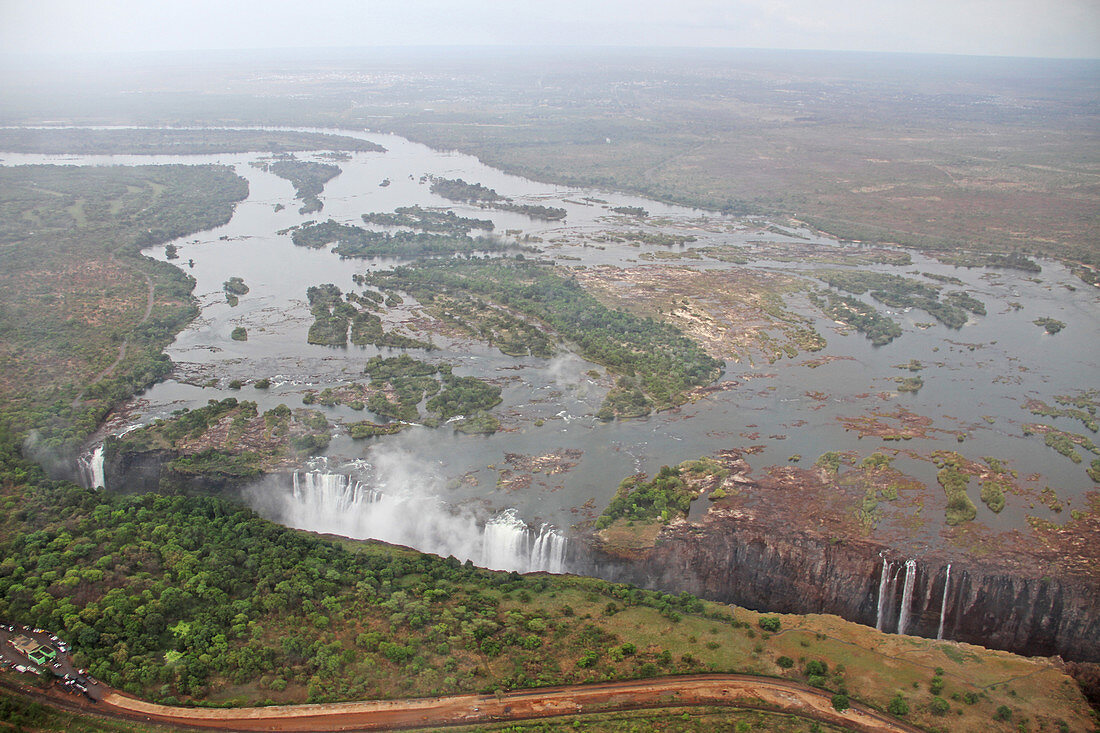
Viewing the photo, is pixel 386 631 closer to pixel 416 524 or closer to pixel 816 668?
pixel 416 524

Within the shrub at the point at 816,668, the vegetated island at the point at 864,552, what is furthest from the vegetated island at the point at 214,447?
the shrub at the point at 816,668

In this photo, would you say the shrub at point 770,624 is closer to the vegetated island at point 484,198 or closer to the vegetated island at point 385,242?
the vegetated island at point 385,242

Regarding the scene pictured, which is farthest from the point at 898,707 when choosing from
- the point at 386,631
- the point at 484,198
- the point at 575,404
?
the point at 484,198

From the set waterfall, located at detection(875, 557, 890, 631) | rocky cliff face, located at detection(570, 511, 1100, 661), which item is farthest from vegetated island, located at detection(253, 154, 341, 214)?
waterfall, located at detection(875, 557, 890, 631)

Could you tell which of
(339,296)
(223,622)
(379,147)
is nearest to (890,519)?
(223,622)

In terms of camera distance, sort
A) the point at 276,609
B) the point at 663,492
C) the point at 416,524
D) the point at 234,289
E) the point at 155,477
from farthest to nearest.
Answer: the point at 234,289, the point at 155,477, the point at 663,492, the point at 416,524, the point at 276,609

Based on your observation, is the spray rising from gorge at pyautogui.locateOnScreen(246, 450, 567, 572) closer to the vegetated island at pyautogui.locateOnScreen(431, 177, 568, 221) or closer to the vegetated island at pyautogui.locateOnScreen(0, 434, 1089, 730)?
the vegetated island at pyautogui.locateOnScreen(0, 434, 1089, 730)
